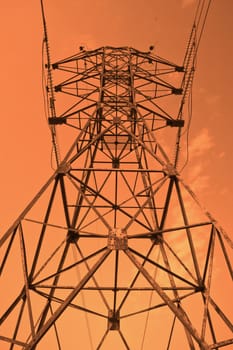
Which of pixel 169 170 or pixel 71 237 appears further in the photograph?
pixel 71 237

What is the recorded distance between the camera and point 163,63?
13203 mm

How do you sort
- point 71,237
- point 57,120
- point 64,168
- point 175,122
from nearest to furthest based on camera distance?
point 64,168
point 71,237
point 57,120
point 175,122

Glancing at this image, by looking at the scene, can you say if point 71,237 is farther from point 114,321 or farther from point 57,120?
point 57,120

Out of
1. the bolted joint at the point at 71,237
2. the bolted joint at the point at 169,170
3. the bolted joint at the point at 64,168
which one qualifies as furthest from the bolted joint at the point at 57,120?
the bolted joint at the point at 169,170

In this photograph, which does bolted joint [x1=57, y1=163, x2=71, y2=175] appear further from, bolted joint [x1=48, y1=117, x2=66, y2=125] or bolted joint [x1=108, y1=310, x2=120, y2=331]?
bolted joint [x1=108, y1=310, x2=120, y2=331]

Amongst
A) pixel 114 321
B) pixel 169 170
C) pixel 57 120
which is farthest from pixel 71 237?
pixel 57 120

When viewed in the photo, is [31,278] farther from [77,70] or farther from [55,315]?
A: [77,70]

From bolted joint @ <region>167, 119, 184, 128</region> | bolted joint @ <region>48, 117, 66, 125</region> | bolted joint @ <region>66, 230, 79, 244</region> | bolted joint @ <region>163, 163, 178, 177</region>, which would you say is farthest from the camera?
bolted joint @ <region>167, 119, 184, 128</region>

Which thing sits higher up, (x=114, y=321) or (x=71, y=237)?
(x=71, y=237)

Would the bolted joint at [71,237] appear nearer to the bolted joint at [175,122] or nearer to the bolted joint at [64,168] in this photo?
the bolted joint at [64,168]

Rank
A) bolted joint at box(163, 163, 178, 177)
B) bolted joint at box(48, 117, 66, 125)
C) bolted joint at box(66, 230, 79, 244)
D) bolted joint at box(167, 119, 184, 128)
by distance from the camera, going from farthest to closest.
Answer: bolted joint at box(167, 119, 184, 128), bolted joint at box(48, 117, 66, 125), bolted joint at box(66, 230, 79, 244), bolted joint at box(163, 163, 178, 177)

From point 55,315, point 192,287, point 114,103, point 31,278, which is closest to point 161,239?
point 192,287

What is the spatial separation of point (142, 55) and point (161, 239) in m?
8.50

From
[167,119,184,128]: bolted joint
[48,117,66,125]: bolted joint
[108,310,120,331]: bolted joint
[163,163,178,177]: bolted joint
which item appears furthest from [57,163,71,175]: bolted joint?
[108,310,120,331]: bolted joint
